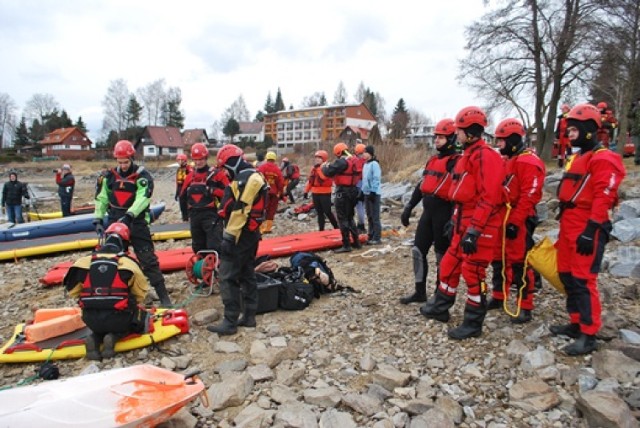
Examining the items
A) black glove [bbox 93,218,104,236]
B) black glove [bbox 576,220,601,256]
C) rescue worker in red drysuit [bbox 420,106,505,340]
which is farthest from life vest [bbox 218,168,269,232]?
black glove [bbox 576,220,601,256]

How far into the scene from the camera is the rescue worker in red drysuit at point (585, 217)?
134 inches

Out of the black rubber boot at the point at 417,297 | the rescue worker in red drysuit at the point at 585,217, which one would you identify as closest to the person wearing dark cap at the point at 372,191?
the black rubber boot at the point at 417,297

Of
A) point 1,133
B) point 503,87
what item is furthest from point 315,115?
point 503,87

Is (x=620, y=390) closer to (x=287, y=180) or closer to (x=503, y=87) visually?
(x=287, y=180)

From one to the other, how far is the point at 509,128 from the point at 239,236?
2.97 metres

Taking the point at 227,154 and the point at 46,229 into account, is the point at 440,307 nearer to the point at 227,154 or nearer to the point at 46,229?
the point at 227,154

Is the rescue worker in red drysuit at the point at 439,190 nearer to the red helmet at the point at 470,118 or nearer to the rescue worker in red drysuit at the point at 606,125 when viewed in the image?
the red helmet at the point at 470,118

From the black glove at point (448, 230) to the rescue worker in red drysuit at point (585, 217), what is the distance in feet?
3.18

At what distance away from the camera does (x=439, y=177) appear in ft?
14.6

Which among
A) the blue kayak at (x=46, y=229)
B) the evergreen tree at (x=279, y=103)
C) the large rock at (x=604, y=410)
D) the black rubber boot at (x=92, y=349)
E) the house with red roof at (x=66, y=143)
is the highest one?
the evergreen tree at (x=279, y=103)

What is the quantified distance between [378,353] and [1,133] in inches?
3280

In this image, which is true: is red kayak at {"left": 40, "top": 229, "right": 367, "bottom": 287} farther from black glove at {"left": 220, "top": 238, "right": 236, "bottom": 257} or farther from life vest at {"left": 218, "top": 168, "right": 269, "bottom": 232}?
life vest at {"left": 218, "top": 168, "right": 269, "bottom": 232}

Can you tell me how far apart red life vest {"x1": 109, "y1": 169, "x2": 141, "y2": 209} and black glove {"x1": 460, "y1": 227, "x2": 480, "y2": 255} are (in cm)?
387

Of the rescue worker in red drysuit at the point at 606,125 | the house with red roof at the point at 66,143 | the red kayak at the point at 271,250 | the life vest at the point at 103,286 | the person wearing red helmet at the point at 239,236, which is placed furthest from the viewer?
the house with red roof at the point at 66,143
